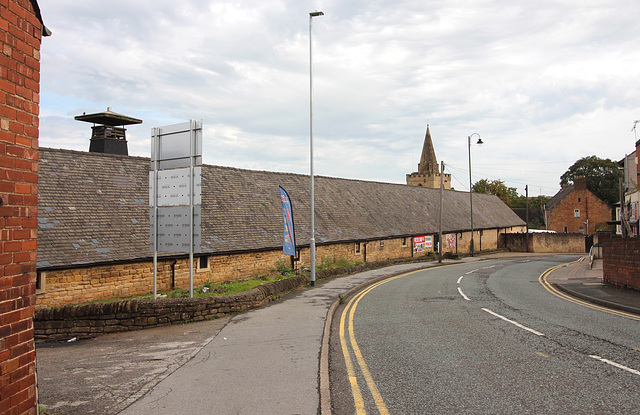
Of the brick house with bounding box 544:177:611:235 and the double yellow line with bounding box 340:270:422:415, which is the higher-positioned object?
the brick house with bounding box 544:177:611:235

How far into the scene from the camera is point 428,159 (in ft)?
278

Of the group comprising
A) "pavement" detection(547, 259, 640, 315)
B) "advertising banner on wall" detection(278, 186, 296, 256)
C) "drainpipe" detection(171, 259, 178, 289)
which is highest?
"advertising banner on wall" detection(278, 186, 296, 256)

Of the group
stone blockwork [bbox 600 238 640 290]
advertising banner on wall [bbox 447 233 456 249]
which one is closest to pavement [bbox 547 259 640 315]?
stone blockwork [bbox 600 238 640 290]

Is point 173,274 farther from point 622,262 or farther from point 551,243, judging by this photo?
point 551,243

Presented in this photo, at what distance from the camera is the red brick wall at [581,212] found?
6638 centimetres

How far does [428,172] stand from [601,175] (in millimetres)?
31594

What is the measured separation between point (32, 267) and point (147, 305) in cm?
779

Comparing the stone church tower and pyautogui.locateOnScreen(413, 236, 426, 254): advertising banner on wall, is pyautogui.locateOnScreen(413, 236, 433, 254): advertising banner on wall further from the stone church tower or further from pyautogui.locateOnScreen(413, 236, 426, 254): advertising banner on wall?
the stone church tower

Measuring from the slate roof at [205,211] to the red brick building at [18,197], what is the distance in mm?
10980

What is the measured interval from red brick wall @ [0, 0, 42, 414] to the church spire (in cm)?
8272

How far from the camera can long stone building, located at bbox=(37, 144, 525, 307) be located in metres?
14.9

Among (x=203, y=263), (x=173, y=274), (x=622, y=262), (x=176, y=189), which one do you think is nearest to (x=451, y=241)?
(x=622, y=262)

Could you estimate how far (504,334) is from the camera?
975 cm

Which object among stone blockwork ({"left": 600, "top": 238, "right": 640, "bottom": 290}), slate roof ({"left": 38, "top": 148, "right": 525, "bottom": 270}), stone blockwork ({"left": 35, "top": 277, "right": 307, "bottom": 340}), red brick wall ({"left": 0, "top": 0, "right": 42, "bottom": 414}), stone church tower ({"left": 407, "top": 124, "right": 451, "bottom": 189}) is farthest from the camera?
stone church tower ({"left": 407, "top": 124, "right": 451, "bottom": 189})
